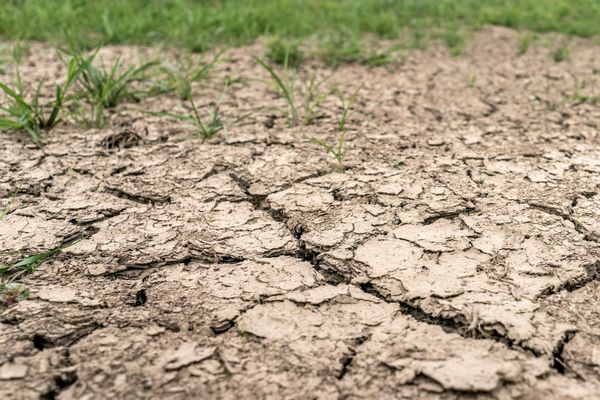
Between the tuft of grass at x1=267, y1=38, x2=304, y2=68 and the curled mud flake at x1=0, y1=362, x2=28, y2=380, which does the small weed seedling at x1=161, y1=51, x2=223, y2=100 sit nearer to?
the tuft of grass at x1=267, y1=38, x2=304, y2=68

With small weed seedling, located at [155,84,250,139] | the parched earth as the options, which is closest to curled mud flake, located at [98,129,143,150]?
the parched earth

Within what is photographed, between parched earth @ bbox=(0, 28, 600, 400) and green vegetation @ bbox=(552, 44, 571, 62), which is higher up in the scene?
green vegetation @ bbox=(552, 44, 571, 62)

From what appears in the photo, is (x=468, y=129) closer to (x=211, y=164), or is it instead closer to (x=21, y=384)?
(x=211, y=164)

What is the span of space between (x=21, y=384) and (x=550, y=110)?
7.73 feet

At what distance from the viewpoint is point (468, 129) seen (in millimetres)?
2525

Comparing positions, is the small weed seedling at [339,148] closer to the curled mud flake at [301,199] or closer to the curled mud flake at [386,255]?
the curled mud flake at [301,199]

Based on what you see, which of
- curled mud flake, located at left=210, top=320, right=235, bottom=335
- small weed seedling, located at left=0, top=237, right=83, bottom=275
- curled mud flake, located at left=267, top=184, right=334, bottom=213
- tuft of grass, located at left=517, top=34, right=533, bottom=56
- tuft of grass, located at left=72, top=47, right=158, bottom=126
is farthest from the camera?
tuft of grass, located at left=517, top=34, right=533, bottom=56

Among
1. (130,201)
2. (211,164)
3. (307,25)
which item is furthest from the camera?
(307,25)

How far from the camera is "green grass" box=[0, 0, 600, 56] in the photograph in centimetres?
350

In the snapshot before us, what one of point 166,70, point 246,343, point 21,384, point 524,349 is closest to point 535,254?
point 524,349

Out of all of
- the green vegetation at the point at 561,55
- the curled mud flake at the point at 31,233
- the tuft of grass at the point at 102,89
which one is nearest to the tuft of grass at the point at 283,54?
the tuft of grass at the point at 102,89

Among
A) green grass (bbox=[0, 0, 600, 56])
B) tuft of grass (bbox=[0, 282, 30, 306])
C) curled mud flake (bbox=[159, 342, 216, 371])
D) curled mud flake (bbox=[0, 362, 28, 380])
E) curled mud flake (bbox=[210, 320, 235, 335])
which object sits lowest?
curled mud flake (bbox=[0, 362, 28, 380])

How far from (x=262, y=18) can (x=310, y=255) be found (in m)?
2.44

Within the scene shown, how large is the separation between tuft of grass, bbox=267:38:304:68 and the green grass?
0.98ft
